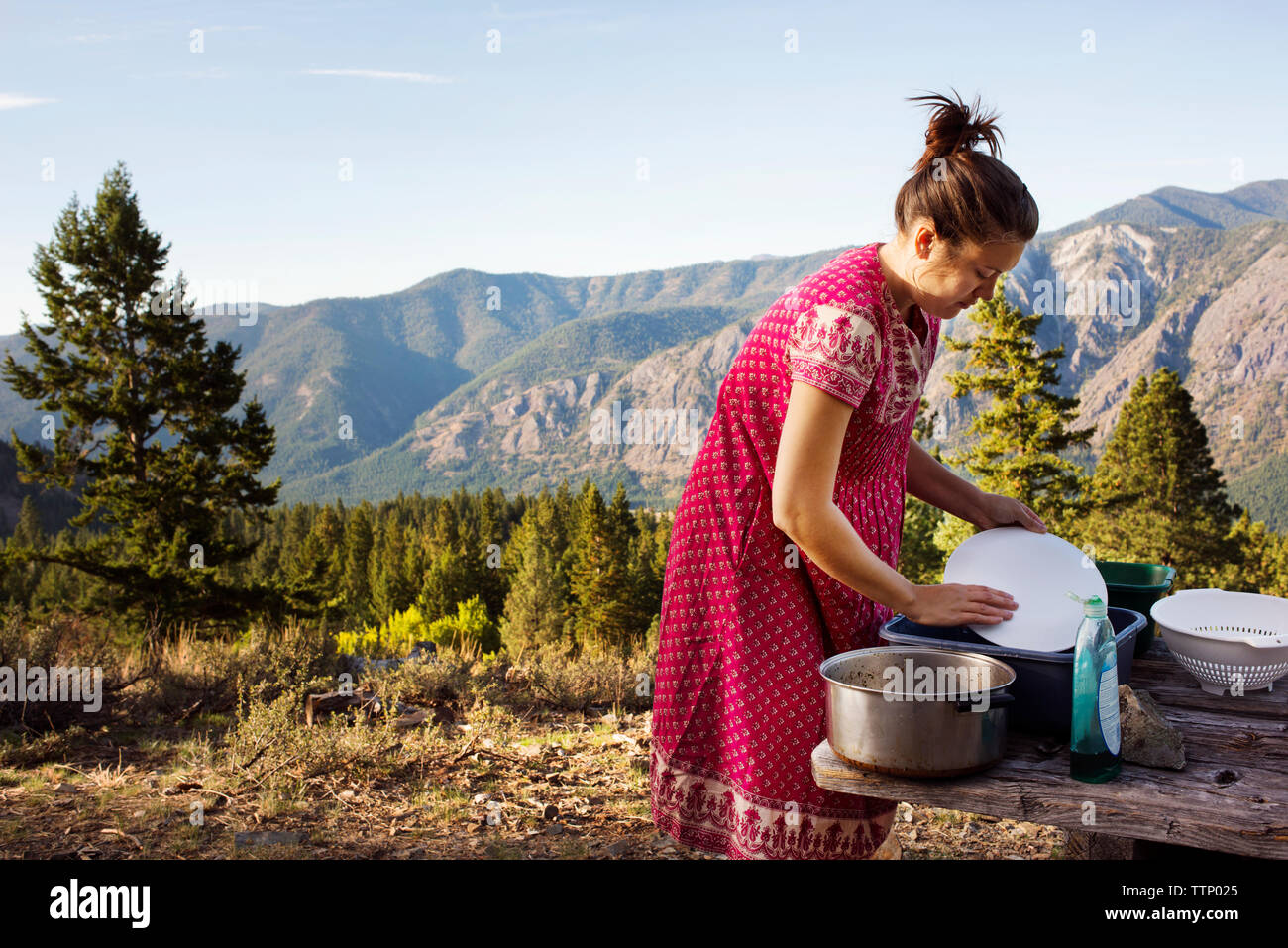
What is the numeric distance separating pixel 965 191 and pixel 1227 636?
4.34ft

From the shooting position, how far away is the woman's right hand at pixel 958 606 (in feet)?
6.06

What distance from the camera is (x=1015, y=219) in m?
1.73

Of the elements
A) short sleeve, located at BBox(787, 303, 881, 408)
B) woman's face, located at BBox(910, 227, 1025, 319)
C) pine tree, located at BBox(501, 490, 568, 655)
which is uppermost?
woman's face, located at BBox(910, 227, 1025, 319)

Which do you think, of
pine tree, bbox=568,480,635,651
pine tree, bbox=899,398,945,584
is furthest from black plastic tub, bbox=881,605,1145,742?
pine tree, bbox=568,480,635,651

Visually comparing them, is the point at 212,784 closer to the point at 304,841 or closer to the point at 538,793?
the point at 304,841

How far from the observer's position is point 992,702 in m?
1.56

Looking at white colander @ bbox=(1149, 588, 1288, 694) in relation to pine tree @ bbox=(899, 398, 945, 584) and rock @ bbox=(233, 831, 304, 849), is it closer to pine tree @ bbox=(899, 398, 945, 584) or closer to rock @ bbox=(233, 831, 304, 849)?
rock @ bbox=(233, 831, 304, 849)

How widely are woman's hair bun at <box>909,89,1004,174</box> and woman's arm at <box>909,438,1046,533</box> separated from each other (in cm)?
79

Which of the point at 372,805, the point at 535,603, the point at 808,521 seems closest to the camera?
the point at 808,521

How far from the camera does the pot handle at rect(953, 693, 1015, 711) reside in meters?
1.52

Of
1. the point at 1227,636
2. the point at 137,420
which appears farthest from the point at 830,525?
the point at 137,420

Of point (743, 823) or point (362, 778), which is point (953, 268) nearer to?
point (743, 823)
